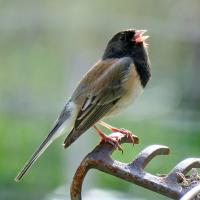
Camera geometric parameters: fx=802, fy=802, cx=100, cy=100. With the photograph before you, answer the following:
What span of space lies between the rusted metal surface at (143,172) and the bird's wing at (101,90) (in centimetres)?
140

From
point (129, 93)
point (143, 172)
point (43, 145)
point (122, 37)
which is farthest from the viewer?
point (122, 37)

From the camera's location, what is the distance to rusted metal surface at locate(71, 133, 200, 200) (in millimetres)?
2212

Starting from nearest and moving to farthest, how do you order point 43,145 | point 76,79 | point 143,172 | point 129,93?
point 143,172, point 43,145, point 129,93, point 76,79

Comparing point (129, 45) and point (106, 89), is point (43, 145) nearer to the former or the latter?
point (106, 89)

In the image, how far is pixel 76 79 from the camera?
6855 millimetres

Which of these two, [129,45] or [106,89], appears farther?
[129,45]

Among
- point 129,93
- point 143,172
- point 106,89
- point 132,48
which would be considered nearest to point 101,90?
point 106,89

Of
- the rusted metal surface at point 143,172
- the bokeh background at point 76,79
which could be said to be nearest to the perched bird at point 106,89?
the rusted metal surface at point 143,172

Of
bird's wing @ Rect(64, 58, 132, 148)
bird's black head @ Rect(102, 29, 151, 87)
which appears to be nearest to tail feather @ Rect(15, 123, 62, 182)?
bird's wing @ Rect(64, 58, 132, 148)

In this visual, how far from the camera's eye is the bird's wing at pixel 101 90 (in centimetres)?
387

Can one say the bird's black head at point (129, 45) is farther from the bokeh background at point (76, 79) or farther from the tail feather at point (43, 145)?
the bokeh background at point (76, 79)

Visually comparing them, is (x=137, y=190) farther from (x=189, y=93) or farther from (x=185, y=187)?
(x=185, y=187)

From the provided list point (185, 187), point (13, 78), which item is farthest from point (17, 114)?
point (185, 187)

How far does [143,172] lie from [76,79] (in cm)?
461
